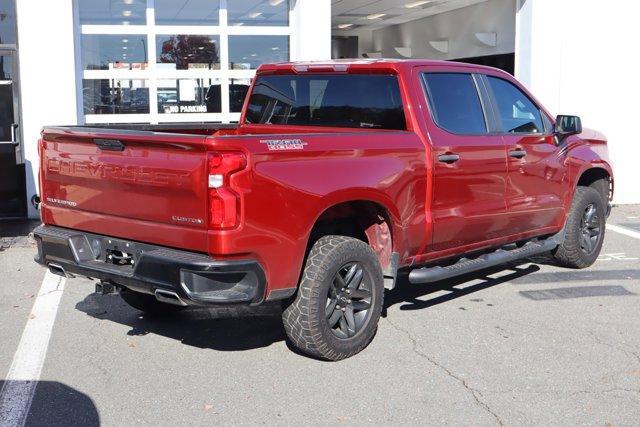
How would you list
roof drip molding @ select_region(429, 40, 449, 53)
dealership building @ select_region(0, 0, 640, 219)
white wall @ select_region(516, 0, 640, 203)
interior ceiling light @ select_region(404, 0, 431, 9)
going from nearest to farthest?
dealership building @ select_region(0, 0, 640, 219)
white wall @ select_region(516, 0, 640, 203)
interior ceiling light @ select_region(404, 0, 431, 9)
roof drip molding @ select_region(429, 40, 449, 53)

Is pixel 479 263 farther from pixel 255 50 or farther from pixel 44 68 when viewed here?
pixel 44 68

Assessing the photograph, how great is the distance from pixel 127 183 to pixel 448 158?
2.31 metres

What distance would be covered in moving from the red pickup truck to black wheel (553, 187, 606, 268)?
0.35 metres

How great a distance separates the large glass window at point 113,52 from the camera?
1058cm

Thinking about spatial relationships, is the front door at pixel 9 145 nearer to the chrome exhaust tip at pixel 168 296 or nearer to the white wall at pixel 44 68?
the white wall at pixel 44 68

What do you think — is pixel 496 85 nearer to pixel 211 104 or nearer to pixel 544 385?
pixel 544 385

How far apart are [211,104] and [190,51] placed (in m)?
0.78

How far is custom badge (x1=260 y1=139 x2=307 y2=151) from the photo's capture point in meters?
4.55

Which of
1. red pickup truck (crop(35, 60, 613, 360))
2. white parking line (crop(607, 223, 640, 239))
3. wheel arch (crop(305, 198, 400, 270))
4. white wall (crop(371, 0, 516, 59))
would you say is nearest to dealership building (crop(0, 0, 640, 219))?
white parking line (crop(607, 223, 640, 239))

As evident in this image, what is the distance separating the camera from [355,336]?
5230 mm

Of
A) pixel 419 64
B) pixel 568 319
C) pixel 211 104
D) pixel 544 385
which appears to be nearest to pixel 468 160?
pixel 419 64

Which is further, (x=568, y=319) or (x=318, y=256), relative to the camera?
(x=568, y=319)

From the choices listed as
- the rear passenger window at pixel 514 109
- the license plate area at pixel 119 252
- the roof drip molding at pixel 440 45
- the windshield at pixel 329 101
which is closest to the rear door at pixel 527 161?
the rear passenger window at pixel 514 109

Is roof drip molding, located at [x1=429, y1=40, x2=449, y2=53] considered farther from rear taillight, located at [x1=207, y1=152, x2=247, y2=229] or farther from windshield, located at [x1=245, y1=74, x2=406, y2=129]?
rear taillight, located at [x1=207, y1=152, x2=247, y2=229]
